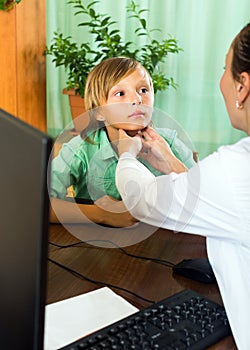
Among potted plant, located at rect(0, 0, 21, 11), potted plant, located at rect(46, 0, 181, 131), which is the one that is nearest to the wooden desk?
potted plant, located at rect(46, 0, 181, 131)

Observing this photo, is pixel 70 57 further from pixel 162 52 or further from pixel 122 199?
pixel 122 199

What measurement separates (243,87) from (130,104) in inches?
Result: 11.8

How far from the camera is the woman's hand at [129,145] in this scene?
3.34 ft

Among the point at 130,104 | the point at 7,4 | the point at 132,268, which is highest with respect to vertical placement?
the point at 7,4

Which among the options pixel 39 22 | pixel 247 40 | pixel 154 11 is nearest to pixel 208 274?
pixel 247 40

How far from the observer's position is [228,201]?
2.68 feet

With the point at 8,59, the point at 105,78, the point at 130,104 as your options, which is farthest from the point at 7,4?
the point at 130,104

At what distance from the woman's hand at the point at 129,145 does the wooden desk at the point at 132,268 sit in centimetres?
22

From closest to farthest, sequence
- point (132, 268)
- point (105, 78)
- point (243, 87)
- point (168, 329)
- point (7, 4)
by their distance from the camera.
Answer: point (168, 329), point (243, 87), point (132, 268), point (105, 78), point (7, 4)

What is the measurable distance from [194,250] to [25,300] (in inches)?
30.2

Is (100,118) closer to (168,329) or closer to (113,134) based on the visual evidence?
(113,134)

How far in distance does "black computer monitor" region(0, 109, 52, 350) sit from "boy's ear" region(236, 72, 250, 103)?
0.55 m

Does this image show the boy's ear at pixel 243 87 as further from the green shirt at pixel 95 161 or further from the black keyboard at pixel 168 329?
the black keyboard at pixel 168 329

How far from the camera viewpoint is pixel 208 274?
929 mm
